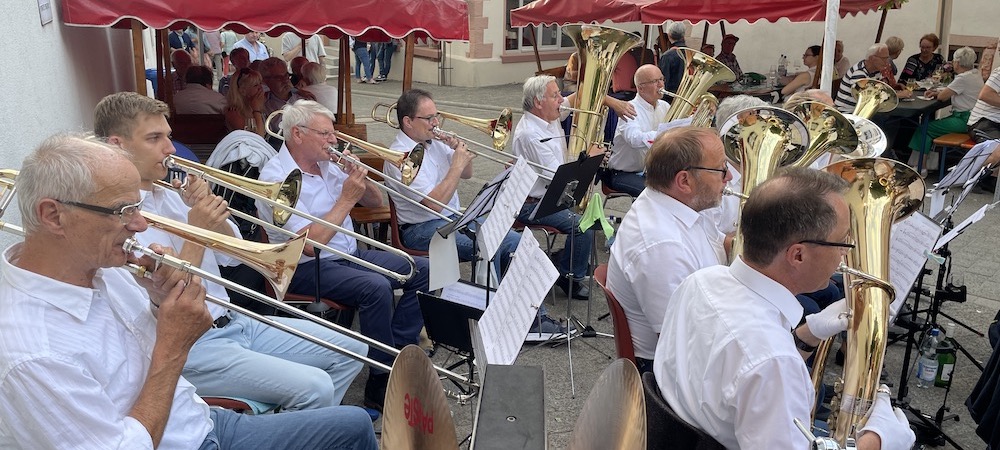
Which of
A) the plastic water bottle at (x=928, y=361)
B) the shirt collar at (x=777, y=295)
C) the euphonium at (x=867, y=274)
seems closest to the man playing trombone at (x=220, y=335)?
the shirt collar at (x=777, y=295)

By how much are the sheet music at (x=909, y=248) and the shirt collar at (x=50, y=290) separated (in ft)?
8.91

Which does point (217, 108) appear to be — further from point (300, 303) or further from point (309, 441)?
point (309, 441)

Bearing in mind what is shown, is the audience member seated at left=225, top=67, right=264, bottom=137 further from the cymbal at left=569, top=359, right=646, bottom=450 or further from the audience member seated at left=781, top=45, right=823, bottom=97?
the audience member seated at left=781, top=45, right=823, bottom=97

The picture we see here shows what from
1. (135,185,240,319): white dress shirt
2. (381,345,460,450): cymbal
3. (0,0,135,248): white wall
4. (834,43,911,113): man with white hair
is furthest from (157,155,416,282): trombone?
(834,43,911,113): man with white hair

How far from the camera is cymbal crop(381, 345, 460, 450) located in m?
1.38

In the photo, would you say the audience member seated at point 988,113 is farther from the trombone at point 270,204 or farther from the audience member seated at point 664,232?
the trombone at point 270,204

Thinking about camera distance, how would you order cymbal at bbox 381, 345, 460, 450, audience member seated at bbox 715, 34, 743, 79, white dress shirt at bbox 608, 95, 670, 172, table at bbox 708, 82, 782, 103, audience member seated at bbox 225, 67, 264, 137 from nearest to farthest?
cymbal at bbox 381, 345, 460, 450
white dress shirt at bbox 608, 95, 670, 172
audience member seated at bbox 225, 67, 264, 137
table at bbox 708, 82, 782, 103
audience member seated at bbox 715, 34, 743, 79

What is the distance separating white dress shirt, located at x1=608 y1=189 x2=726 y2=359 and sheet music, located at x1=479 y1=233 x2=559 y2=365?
1.70 feet

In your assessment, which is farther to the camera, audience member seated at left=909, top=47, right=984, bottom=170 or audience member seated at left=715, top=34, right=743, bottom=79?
audience member seated at left=715, top=34, right=743, bottom=79

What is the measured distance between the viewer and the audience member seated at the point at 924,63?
411 inches

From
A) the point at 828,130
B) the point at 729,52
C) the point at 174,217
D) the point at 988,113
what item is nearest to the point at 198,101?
the point at 174,217

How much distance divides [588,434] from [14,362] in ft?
4.32

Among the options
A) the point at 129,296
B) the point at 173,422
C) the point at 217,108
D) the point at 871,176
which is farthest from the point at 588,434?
the point at 217,108

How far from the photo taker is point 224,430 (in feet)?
8.07
